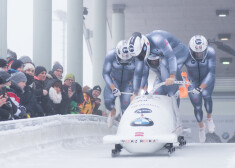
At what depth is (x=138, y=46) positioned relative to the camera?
8.66m

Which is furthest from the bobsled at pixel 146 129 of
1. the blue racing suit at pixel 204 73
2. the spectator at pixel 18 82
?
the blue racing suit at pixel 204 73

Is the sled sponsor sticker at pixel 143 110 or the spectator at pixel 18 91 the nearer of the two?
the sled sponsor sticker at pixel 143 110

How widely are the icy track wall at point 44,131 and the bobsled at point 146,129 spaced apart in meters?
1.23

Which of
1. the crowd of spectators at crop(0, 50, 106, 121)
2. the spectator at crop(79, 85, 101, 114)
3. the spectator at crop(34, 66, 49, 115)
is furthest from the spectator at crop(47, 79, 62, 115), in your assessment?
the spectator at crop(79, 85, 101, 114)

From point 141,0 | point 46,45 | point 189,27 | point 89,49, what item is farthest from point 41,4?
point 89,49

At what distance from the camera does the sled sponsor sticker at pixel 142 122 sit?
7.68 meters

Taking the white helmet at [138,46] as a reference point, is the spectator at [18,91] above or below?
below

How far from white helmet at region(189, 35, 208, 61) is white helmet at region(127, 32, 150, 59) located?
199 centimetres

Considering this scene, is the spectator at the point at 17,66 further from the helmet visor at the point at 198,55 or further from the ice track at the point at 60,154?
the helmet visor at the point at 198,55

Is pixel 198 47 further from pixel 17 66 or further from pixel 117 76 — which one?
pixel 17 66

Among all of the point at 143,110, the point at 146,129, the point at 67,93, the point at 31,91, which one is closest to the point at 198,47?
the point at 67,93

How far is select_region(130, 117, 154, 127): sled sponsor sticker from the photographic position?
7.68 meters

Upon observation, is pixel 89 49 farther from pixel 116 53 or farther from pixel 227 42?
pixel 116 53

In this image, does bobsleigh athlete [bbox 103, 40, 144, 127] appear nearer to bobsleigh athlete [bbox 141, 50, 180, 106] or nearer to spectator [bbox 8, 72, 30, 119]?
bobsleigh athlete [bbox 141, 50, 180, 106]
